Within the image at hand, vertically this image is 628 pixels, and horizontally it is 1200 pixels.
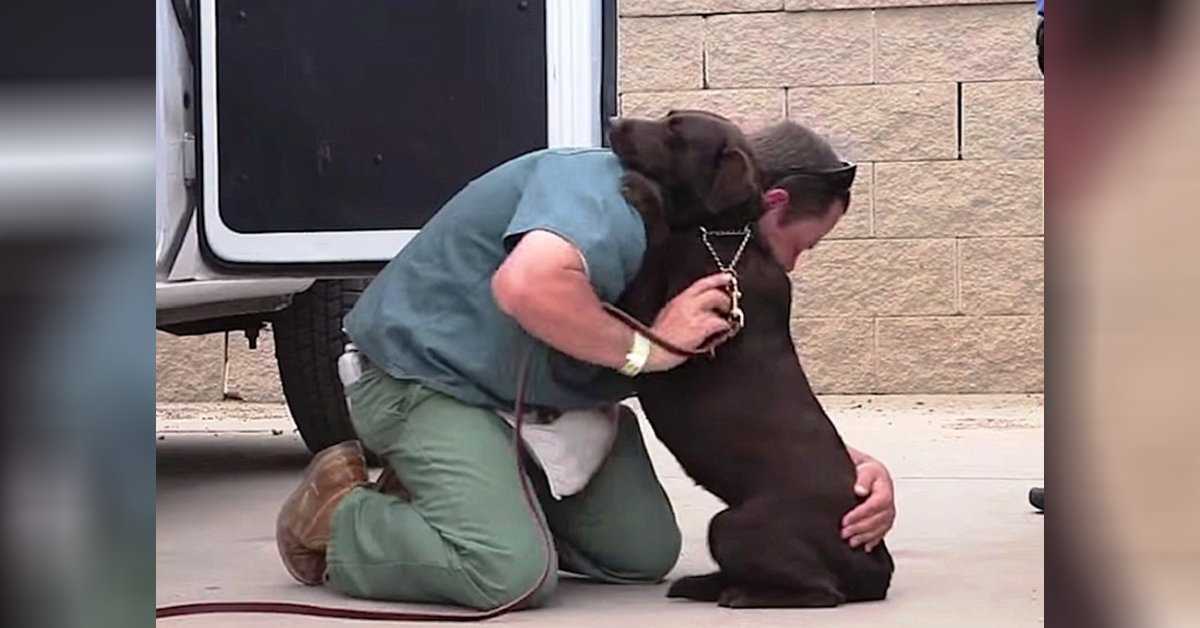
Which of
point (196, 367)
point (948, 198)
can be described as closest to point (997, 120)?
point (948, 198)

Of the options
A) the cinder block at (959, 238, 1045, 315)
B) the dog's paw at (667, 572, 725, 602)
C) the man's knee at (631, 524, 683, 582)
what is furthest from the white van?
the cinder block at (959, 238, 1045, 315)

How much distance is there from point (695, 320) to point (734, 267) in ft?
0.31

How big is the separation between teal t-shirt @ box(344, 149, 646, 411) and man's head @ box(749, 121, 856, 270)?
7.0 inches

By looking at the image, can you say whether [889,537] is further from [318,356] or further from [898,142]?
[898,142]

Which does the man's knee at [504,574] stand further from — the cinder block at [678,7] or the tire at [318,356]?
the cinder block at [678,7]

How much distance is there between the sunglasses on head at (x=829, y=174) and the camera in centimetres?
219

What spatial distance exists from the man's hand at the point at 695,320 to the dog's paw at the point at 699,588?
0.29 m

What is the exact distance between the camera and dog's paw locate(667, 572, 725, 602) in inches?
87.5

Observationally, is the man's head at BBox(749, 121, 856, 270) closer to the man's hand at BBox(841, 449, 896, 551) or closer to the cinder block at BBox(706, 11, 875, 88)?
the man's hand at BBox(841, 449, 896, 551)

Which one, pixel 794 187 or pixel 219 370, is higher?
pixel 794 187

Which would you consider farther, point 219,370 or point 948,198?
point 219,370

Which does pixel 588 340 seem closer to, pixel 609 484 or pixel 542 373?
pixel 542 373

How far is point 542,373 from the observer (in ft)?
7.31

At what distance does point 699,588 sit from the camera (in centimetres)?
226
